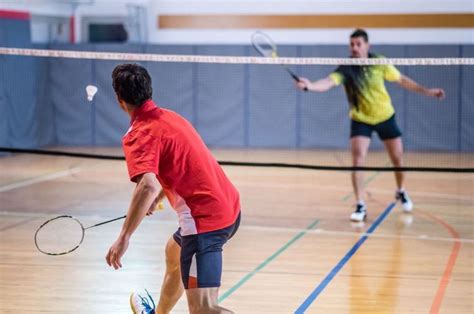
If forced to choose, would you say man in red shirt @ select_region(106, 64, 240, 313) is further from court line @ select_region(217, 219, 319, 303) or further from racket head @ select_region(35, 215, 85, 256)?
court line @ select_region(217, 219, 319, 303)

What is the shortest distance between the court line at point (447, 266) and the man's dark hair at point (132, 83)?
3.12 meters

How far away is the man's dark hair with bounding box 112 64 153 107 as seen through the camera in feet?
15.9

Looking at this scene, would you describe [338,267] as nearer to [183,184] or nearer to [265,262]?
[265,262]

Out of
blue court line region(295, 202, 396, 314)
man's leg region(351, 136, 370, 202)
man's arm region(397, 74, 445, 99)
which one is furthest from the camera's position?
man's leg region(351, 136, 370, 202)

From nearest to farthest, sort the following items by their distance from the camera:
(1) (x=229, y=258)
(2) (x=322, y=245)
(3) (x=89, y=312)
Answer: (3) (x=89, y=312)
(1) (x=229, y=258)
(2) (x=322, y=245)

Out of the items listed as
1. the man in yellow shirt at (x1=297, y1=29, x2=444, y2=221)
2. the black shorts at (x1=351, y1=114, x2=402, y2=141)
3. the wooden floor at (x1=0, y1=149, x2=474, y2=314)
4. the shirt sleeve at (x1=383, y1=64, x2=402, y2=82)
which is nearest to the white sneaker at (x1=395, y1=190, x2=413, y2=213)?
the wooden floor at (x1=0, y1=149, x2=474, y2=314)

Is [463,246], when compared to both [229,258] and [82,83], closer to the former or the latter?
[229,258]

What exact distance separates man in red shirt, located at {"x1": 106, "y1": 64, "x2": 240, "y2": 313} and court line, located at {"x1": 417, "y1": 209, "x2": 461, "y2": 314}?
2502mm

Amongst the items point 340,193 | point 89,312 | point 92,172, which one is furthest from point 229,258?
point 92,172

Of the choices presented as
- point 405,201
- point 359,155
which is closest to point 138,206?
point 359,155

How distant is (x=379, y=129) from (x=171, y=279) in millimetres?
5837

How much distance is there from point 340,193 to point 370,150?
6189 mm

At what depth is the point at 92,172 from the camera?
15641mm

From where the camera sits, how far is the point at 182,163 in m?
4.89
